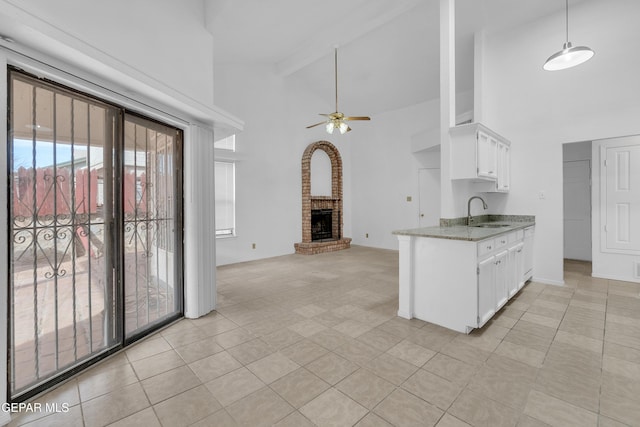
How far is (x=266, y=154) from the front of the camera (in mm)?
6625

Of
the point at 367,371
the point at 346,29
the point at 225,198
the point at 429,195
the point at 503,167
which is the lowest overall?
the point at 367,371

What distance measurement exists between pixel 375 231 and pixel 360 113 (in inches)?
137

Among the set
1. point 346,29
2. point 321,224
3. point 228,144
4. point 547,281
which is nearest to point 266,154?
point 228,144

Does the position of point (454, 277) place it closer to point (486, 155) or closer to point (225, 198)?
point (486, 155)

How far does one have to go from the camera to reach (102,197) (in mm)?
2361

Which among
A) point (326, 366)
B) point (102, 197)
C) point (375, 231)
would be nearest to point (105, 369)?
point (102, 197)

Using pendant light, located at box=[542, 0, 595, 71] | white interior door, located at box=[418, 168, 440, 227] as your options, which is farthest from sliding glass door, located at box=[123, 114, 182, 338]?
white interior door, located at box=[418, 168, 440, 227]

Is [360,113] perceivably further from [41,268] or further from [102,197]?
[41,268]

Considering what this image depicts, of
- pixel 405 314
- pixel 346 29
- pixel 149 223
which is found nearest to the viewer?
pixel 149 223

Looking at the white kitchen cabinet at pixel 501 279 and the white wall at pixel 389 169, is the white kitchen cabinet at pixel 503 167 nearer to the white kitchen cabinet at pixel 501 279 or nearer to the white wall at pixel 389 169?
the white kitchen cabinet at pixel 501 279

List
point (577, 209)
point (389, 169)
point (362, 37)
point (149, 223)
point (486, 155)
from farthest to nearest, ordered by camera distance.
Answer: point (389, 169)
point (577, 209)
point (362, 37)
point (486, 155)
point (149, 223)

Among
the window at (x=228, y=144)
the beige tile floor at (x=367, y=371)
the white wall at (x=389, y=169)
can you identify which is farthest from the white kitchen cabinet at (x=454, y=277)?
the window at (x=228, y=144)

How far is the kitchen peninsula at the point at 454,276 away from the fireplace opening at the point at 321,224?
15.2 feet

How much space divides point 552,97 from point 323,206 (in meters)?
5.19
